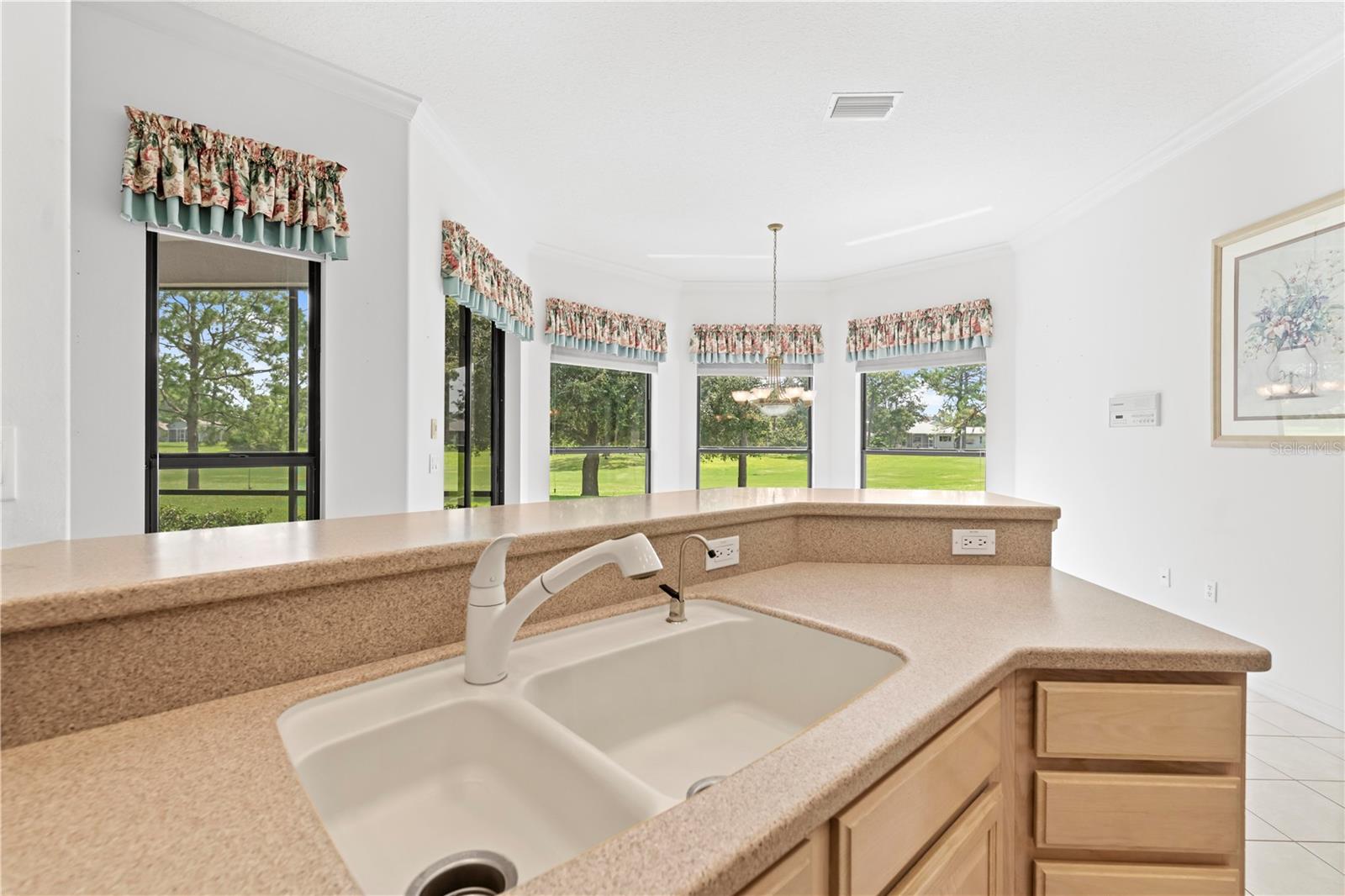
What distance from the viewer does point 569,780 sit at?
67cm

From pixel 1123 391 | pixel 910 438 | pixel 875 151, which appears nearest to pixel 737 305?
pixel 910 438

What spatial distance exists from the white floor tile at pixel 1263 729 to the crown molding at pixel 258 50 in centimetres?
457

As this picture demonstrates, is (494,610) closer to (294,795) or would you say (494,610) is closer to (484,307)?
(294,795)

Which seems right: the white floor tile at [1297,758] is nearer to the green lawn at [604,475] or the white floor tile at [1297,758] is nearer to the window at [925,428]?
the window at [925,428]

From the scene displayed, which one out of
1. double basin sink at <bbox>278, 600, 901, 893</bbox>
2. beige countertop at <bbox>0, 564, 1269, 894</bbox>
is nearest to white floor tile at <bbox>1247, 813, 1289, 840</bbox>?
beige countertop at <bbox>0, 564, 1269, 894</bbox>

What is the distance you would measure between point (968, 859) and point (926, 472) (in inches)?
193

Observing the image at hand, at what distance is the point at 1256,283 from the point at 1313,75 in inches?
33.4

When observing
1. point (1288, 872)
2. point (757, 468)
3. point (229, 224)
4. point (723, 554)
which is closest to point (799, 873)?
point (723, 554)

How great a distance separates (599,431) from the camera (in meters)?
5.48

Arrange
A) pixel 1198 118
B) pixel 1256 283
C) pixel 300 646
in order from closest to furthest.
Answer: pixel 300 646, pixel 1256 283, pixel 1198 118

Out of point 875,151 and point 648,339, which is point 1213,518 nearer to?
point 875,151

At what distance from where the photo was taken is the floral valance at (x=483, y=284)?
315cm

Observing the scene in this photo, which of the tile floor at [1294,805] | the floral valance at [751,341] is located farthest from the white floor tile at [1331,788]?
the floral valance at [751,341]

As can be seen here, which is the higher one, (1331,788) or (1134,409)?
(1134,409)
